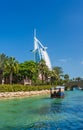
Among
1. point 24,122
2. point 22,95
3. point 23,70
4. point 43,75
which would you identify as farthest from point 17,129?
point 43,75

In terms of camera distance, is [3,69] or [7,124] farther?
[3,69]

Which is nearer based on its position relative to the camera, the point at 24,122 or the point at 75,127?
the point at 75,127

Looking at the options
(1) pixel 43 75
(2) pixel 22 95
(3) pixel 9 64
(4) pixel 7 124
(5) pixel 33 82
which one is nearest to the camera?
(4) pixel 7 124

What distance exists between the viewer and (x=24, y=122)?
109 feet

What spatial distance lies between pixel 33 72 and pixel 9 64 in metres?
26.0

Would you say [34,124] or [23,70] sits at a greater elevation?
[23,70]

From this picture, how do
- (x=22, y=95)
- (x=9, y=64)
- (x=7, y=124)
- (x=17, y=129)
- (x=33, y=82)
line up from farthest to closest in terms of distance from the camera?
(x=33, y=82), (x=9, y=64), (x=22, y=95), (x=7, y=124), (x=17, y=129)

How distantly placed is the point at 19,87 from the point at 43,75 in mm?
65414

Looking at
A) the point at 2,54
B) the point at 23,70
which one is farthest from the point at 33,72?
the point at 2,54

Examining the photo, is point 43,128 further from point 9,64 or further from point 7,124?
point 9,64

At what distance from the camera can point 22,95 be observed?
9462cm

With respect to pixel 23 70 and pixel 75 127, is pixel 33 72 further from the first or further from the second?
pixel 75 127

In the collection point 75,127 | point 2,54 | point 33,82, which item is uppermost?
point 2,54

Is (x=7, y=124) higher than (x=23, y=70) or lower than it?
lower
